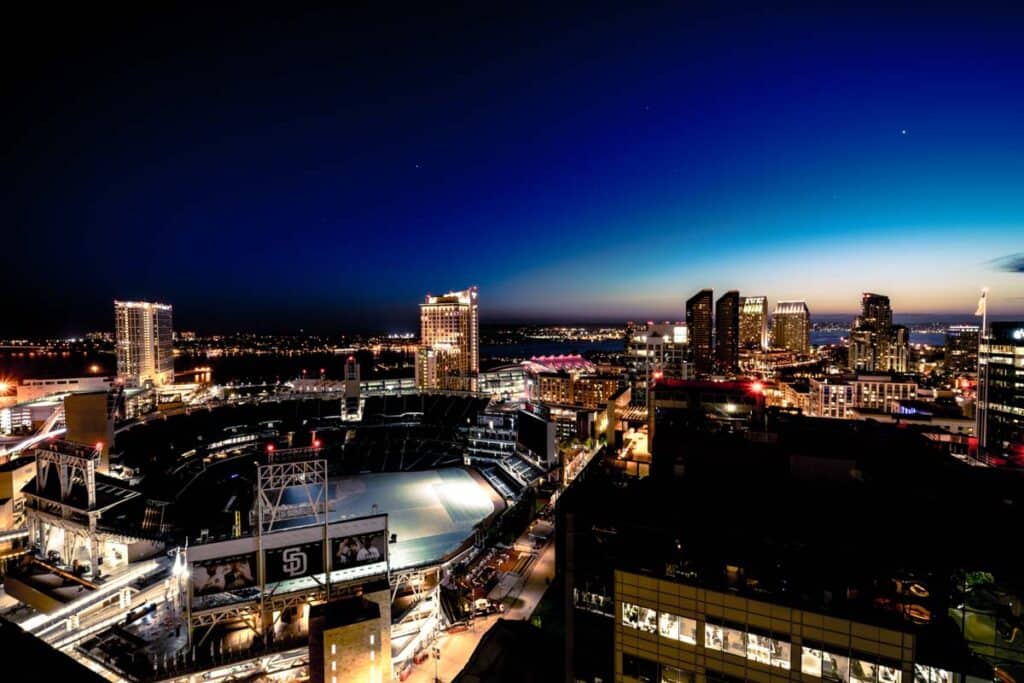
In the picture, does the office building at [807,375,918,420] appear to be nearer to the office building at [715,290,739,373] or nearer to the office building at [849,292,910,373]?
the office building at [849,292,910,373]

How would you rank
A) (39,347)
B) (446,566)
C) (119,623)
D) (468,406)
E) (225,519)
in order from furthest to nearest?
(39,347)
(468,406)
(225,519)
(446,566)
(119,623)

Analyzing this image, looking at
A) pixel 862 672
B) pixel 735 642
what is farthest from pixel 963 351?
pixel 735 642

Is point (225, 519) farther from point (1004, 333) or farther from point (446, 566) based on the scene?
point (1004, 333)

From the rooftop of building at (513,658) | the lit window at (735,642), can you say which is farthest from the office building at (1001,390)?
the rooftop of building at (513,658)

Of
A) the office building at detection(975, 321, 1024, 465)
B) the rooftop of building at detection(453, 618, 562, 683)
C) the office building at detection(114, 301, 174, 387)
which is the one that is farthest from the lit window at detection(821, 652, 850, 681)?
the office building at detection(114, 301, 174, 387)

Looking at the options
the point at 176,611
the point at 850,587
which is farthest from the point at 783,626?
the point at 176,611
